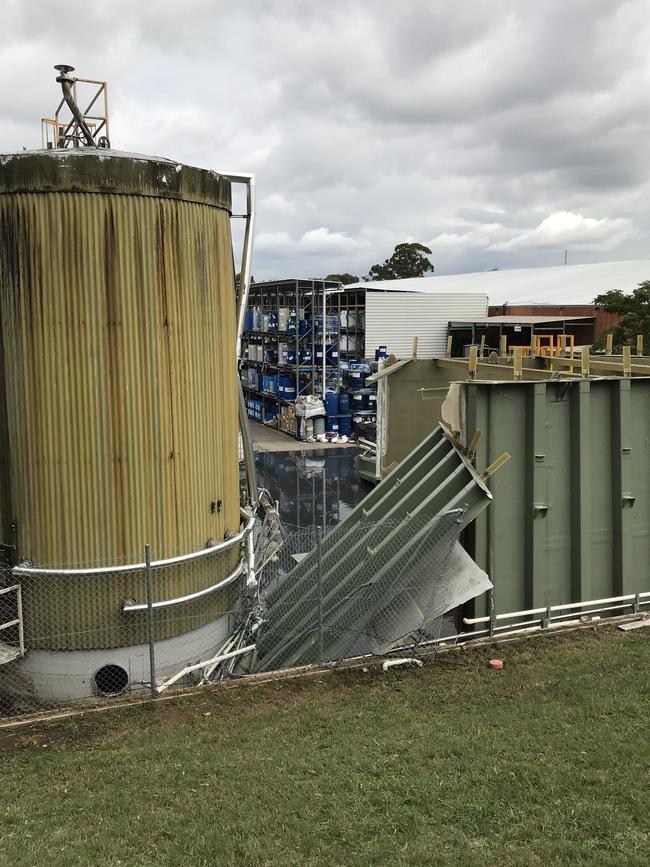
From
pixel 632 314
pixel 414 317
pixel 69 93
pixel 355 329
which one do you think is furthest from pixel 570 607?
pixel 414 317

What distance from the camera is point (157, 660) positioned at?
27.1 feet

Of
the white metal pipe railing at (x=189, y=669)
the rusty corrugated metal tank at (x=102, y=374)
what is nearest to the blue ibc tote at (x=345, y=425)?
the white metal pipe railing at (x=189, y=669)

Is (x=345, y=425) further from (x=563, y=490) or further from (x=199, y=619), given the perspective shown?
(x=199, y=619)

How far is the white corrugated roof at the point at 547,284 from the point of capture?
52.2 meters

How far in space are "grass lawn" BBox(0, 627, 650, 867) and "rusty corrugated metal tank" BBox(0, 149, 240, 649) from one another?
159cm

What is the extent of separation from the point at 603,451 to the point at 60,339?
21.7 feet

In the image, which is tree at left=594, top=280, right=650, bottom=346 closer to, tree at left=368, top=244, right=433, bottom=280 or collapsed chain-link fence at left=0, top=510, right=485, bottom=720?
collapsed chain-link fence at left=0, top=510, right=485, bottom=720

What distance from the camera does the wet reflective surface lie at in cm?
1985

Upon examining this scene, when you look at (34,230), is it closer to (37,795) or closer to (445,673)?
(37,795)

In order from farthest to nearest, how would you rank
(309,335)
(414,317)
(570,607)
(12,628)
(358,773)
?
(414,317)
(309,335)
(570,607)
(12,628)
(358,773)

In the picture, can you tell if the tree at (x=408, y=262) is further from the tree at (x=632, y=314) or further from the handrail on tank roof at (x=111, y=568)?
the handrail on tank roof at (x=111, y=568)

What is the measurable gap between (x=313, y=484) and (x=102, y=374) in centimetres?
1649

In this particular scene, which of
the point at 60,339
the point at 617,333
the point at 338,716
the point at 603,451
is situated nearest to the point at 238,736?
the point at 338,716

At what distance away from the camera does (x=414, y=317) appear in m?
38.2
